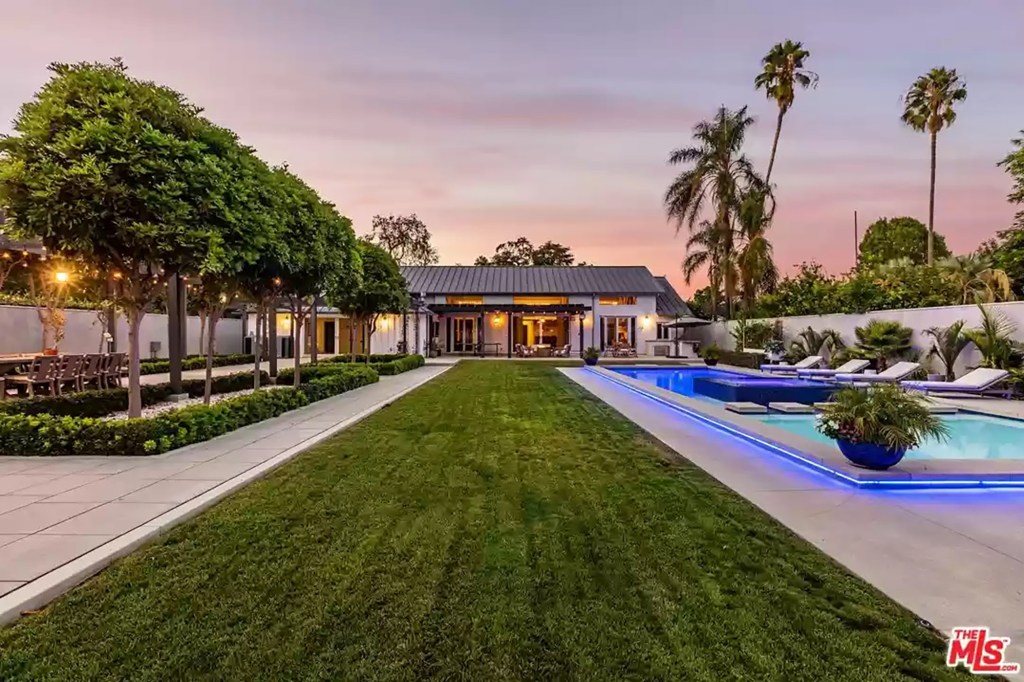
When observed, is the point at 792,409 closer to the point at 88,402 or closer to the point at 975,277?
the point at 88,402

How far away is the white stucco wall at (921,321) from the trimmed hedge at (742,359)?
1.71 m

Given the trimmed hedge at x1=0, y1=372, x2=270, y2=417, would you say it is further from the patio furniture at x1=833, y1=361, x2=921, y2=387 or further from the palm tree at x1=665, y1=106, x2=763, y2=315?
the palm tree at x1=665, y1=106, x2=763, y2=315

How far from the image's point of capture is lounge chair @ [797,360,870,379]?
14.5 m

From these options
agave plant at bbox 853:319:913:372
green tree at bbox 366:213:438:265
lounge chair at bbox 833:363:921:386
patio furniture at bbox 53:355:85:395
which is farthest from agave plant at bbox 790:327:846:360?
green tree at bbox 366:213:438:265

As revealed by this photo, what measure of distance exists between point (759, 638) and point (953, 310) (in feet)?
50.0

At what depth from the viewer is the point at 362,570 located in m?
2.99

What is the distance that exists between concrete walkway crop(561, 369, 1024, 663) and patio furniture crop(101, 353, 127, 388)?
11.3m

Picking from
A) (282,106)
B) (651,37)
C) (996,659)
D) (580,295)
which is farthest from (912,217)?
(996,659)

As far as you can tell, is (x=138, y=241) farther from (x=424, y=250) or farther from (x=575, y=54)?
(x=424, y=250)

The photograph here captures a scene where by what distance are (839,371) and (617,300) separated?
18.6m

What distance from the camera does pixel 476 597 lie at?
2678 millimetres

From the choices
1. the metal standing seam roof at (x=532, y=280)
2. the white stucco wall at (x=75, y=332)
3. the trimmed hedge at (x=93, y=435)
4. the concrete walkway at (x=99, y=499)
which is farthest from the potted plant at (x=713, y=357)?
the white stucco wall at (x=75, y=332)

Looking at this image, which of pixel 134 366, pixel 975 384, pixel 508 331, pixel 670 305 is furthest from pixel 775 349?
pixel 134 366

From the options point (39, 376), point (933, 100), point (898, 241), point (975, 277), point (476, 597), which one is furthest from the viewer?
point (898, 241)
